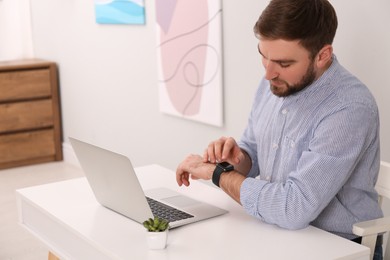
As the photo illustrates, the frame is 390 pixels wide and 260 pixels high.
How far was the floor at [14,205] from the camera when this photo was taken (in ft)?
11.8

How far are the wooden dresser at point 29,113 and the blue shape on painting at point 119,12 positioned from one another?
3.14 feet

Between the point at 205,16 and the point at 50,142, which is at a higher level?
the point at 205,16

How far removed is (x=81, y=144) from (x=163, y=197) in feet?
1.07

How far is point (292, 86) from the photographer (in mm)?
2004

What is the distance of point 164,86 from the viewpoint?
4121 millimetres

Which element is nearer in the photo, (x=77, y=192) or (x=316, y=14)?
(x=316, y=14)

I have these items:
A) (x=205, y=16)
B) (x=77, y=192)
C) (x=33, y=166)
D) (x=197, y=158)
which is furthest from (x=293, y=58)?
(x=33, y=166)

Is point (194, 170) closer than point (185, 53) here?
Yes

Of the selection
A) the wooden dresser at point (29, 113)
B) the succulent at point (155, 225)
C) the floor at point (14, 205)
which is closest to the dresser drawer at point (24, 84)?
the wooden dresser at point (29, 113)

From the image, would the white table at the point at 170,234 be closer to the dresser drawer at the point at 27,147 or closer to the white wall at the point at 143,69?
the white wall at the point at 143,69

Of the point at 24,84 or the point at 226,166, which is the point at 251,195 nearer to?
the point at 226,166

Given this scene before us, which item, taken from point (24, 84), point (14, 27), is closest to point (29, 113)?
point (24, 84)

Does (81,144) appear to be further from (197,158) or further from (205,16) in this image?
(205,16)

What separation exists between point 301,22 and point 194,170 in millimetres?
567
